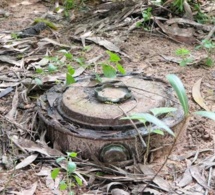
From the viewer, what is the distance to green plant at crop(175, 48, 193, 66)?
10.7 feet

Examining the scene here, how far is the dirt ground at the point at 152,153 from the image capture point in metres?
2.23

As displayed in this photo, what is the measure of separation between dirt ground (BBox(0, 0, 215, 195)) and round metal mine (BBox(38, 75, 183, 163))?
3.6 inches

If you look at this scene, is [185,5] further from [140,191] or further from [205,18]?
[140,191]

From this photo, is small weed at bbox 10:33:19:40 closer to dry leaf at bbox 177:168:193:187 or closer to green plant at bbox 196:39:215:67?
green plant at bbox 196:39:215:67

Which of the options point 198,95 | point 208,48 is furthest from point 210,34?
point 198,95

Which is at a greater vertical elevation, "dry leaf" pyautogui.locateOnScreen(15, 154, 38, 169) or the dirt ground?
"dry leaf" pyautogui.locateOnScreen(15, 154, 38, 169)

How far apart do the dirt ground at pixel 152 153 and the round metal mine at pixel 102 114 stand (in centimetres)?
9

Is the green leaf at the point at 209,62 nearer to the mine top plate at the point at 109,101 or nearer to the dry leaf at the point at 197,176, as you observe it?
the mine top plate at the point at 109,101

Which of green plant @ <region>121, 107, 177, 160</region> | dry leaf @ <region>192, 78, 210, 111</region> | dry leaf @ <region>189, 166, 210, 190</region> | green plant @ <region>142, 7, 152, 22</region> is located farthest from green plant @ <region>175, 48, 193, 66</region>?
dry leaf @ <region>189, 166, 210, 190</region>

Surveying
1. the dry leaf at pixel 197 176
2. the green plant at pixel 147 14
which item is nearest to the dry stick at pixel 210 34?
the green plant at pixel 147 14

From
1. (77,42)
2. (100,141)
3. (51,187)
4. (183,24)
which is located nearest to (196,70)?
(183,24)

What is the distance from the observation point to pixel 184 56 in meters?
3.46

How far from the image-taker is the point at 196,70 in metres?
3.32

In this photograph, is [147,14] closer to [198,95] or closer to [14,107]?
[198,95]
